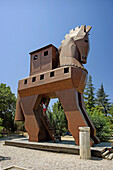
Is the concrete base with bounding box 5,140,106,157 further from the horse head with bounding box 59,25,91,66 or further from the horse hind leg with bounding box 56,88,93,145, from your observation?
the horse head with bounding box 59,25,91,66

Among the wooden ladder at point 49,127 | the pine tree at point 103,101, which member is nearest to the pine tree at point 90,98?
the pine tree at point 103,101

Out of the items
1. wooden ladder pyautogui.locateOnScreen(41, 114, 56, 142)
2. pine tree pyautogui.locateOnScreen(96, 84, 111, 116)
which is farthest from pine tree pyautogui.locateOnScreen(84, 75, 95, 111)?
wooden ladder pyautogui.locateOnScreen(41, 114, 56, 142)

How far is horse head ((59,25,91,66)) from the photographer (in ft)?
37.0

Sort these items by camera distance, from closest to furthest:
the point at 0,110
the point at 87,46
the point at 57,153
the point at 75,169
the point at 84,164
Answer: the point at 75,169 → the point at 84,164 → the point at 57,153 → the point at 87,46 → the point at 0,110

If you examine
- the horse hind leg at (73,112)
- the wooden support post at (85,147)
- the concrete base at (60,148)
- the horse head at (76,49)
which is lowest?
the concrete base at (60,148)

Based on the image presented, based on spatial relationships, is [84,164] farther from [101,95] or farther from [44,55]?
[101,95]

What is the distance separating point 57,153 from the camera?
9.00 metres

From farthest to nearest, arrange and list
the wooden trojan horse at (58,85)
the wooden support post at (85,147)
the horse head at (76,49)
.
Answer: the horse head at (76,49), the wooden trojan horse at (58,85), the wooden support post at (85,147)

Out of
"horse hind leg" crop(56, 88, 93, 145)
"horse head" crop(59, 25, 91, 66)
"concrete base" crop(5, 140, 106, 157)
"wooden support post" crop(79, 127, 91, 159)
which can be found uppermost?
"horse head" crop(59, 25, 91, 66)

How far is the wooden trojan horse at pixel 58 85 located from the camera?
1005 centimetres

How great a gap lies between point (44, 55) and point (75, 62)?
140 inches

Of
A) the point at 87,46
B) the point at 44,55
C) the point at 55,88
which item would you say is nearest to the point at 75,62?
the point at 87,46

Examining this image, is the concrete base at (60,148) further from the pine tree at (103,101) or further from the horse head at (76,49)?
the pine tree at (103,101)

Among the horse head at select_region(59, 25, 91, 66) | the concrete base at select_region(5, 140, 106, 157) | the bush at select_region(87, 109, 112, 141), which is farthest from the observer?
the bush at select_region(87, 109, 112, 141)
